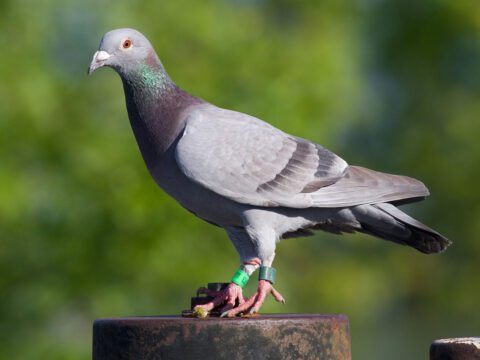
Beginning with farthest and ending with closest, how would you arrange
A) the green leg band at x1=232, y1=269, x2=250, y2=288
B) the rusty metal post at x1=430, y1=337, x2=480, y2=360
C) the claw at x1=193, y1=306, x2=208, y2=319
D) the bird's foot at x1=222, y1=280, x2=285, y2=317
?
the green leg band at x1=232, y1=269, x2=250, y2=288 → the bird's foot at x1=222, y1=280, x2=285, y2=317 → the claw at x1=193, y1=306, x2=208, y2=319 → the rusty metal post at x1=430, y1=337, x2=480, y2=360

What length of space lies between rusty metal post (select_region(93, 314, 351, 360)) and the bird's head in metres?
1.52

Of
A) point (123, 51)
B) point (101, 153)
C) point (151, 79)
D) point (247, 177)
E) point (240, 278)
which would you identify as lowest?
point (240, 278)

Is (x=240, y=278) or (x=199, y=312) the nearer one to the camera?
(x=199, y=312)

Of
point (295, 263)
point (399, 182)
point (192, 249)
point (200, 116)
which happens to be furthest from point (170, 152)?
point (295, 263)

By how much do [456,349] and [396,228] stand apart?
119cm

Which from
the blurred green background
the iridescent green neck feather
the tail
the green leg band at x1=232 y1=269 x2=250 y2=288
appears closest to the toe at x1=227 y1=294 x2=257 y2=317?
the green leg band at x1=232 y1=269 x2=250 y2=288

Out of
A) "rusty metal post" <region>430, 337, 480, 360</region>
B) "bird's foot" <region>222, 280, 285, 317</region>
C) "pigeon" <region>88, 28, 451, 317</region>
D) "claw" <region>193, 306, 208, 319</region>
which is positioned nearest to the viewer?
"rusty metal post" <region>430, 337, 480, 360</region>

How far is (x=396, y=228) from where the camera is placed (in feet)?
16.6

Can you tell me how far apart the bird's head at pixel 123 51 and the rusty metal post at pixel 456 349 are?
205 cm

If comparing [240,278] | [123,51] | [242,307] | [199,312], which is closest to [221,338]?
[199,312]

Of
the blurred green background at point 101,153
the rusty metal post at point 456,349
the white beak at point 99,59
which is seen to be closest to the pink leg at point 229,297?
the rusty metal post at point 456,349

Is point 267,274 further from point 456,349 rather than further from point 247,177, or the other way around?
point 456,349

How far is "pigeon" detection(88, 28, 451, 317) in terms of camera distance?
4762 mm

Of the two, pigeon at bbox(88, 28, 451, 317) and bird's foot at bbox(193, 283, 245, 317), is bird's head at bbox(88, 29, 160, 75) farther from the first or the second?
bird's foot at bbox(193, 283, 245, 317)
